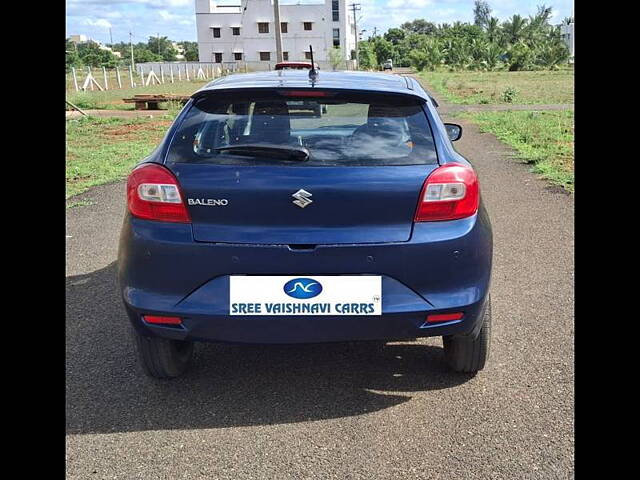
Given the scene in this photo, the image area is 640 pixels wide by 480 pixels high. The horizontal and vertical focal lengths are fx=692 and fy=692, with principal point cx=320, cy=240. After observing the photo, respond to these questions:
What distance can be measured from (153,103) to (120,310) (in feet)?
72.8

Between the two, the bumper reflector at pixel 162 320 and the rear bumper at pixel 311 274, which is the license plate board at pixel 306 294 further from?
the bumper reflector at pixel 162 320

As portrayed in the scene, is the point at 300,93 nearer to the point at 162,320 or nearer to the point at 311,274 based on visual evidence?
the point at 311,274

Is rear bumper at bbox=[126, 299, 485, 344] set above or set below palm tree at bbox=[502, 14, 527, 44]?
below

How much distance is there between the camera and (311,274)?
300 cm

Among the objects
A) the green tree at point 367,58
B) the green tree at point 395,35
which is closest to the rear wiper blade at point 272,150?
the green tree at point 367,58

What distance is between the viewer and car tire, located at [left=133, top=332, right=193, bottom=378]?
11.5ft

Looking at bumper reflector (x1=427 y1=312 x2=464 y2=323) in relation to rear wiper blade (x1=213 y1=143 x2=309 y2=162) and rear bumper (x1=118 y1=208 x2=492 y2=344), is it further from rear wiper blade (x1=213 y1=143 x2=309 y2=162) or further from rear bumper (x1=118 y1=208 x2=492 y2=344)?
rear wiper blade (x1=213 y1=143 x2=309 y2=162)

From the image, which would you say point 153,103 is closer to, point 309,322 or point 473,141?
point 473,141

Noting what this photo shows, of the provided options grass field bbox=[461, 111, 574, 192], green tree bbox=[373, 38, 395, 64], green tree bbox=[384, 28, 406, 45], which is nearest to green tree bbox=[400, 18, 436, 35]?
green tree bbox=[384, 28, 406, 45]

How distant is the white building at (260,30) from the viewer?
87.7 meters

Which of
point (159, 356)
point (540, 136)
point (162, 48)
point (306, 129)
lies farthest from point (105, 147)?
point (162, 48)
